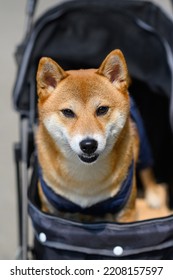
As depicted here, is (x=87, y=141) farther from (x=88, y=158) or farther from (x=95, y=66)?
(x=95, y=66)

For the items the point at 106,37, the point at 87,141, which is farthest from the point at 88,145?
the point at 106,37

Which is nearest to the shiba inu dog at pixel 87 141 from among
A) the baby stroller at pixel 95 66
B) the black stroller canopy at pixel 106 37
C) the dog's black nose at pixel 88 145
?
the dog's black nose at pixel 88 145

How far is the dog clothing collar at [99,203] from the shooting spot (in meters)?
2.19

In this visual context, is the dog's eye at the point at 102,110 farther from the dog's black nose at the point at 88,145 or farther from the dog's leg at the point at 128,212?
the dog's leg at the point at 128,212

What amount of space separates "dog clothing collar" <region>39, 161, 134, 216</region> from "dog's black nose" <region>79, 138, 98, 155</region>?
392mm

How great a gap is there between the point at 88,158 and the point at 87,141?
10cm

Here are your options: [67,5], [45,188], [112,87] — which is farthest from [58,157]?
[67,5]

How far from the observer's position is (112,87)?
190 cm

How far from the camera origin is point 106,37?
280 cm

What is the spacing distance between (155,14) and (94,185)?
951 mm

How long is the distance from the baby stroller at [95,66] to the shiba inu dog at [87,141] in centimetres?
13

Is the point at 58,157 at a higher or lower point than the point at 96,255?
higher
